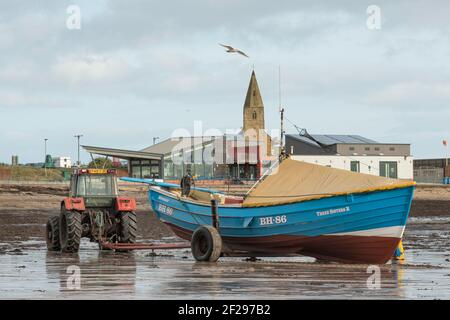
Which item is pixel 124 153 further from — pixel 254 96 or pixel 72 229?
pixel 72 229

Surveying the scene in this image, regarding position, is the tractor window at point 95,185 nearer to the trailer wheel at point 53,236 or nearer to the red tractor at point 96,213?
the red tractor at point 96,213

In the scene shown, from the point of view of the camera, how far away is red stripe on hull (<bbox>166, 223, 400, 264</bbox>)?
2039 centimetres

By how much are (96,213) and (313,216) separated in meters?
6.97

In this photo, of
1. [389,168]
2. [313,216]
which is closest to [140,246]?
[313,216]

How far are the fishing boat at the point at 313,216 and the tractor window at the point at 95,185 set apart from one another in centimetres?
278

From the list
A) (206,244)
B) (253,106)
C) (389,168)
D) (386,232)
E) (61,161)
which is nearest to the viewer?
(386,232)

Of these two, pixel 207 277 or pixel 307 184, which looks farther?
pixel 307 184

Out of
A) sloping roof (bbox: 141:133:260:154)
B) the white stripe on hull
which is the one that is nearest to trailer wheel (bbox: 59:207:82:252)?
the white stripe on hull

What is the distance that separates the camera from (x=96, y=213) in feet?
81.7

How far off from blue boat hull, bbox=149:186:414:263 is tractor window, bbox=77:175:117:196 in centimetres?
356

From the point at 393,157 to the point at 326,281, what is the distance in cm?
8158
